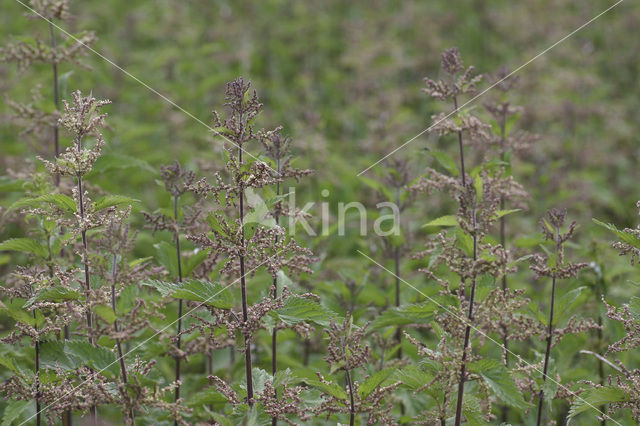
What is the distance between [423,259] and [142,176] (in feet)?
12.9

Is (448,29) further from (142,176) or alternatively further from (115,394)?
(115,394)

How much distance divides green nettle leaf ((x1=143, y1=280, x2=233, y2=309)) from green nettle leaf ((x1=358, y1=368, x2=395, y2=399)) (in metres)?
0.93

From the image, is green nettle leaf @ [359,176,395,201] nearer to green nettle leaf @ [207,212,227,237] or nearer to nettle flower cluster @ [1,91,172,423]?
green nettle leaf @ [207,212,227,237]

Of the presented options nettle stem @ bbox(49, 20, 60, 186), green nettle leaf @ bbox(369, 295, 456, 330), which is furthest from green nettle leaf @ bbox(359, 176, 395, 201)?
nettle stem @ bbox(49, 20, 60, 186)

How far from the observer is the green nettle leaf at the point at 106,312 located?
11.2 ft

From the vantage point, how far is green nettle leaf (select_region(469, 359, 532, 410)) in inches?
139

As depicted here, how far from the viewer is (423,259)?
4.91m

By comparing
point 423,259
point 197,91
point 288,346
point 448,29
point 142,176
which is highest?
point 448,29

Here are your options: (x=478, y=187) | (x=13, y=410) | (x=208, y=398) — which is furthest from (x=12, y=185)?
(x=478, y=187)

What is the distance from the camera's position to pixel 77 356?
3734 mm

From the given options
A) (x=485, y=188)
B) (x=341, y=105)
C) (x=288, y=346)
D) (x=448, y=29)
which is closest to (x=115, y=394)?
(x=288, y=346)

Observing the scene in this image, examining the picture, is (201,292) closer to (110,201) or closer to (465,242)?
(110,201)

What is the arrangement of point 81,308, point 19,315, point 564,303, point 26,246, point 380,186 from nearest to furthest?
point 81,308
point 19,315
point 26,246
point 564,303
point 380,186

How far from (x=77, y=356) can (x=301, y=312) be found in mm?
1460
